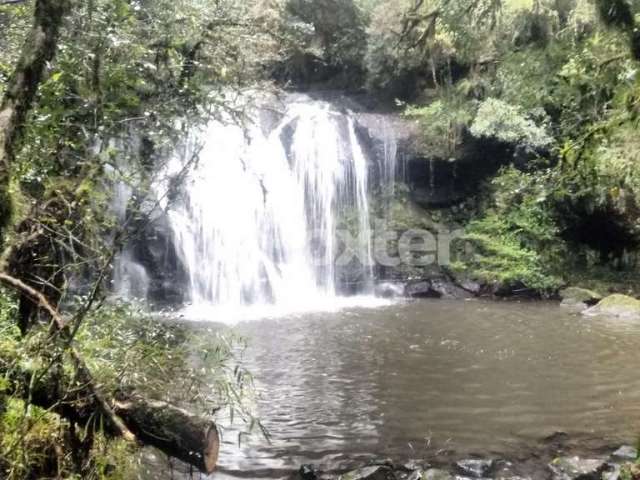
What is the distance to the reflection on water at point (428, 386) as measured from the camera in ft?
19.1

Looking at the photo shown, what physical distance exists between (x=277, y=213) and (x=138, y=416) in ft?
42.9

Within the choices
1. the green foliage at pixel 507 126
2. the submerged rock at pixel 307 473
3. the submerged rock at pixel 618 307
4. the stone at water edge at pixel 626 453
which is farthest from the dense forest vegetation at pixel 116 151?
the submerged rock at pixel 618 307

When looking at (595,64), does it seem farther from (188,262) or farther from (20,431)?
(188,262)

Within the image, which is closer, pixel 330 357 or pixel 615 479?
pixel 615 479

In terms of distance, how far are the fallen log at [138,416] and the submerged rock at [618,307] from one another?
11.4 m

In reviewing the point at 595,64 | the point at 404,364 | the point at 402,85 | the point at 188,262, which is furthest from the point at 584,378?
the point at 402,85

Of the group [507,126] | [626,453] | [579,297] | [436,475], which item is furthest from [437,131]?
[436,475]

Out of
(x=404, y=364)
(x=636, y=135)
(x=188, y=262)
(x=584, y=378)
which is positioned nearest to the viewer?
(x=636, y=135)

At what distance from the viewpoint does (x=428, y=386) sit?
7695 mm

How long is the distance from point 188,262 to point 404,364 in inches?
304

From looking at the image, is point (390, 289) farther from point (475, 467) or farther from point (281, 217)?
point (475, 467)

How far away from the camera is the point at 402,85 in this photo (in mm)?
19172

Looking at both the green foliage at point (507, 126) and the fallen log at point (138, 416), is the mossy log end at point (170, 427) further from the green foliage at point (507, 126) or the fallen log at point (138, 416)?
the green foliage at point (507, 126)

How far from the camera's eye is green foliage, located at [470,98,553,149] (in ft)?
51.5
